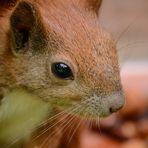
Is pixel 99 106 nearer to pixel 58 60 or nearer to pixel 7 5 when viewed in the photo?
pixel 58 60

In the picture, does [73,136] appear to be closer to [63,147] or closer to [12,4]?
[63,147]

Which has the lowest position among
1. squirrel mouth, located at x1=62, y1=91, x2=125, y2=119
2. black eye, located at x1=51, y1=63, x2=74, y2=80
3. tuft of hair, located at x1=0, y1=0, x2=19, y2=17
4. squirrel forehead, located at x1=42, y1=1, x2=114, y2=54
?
squirrel mouth, located at x1=62, y1=91, x2=125, y2=119

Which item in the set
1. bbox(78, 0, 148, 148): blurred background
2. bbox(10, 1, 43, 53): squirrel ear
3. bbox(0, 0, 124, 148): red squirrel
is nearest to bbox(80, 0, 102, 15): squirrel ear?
bbox(0, 0, 124, 148): red squirrel

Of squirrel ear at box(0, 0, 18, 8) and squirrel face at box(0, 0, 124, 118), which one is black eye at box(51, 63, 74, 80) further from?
squirrel ear at box(0, 0, 18, 8)

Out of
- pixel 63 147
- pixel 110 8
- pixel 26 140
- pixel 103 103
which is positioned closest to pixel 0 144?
pixel 26 140

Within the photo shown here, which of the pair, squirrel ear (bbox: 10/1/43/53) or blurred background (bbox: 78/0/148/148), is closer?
squirrel ear (bbox: 10/1/43/53)

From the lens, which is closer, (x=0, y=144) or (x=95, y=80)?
(x=95, y=80)

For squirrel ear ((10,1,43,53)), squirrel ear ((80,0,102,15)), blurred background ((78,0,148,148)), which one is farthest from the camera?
blurred background ((78,0,148,148))
